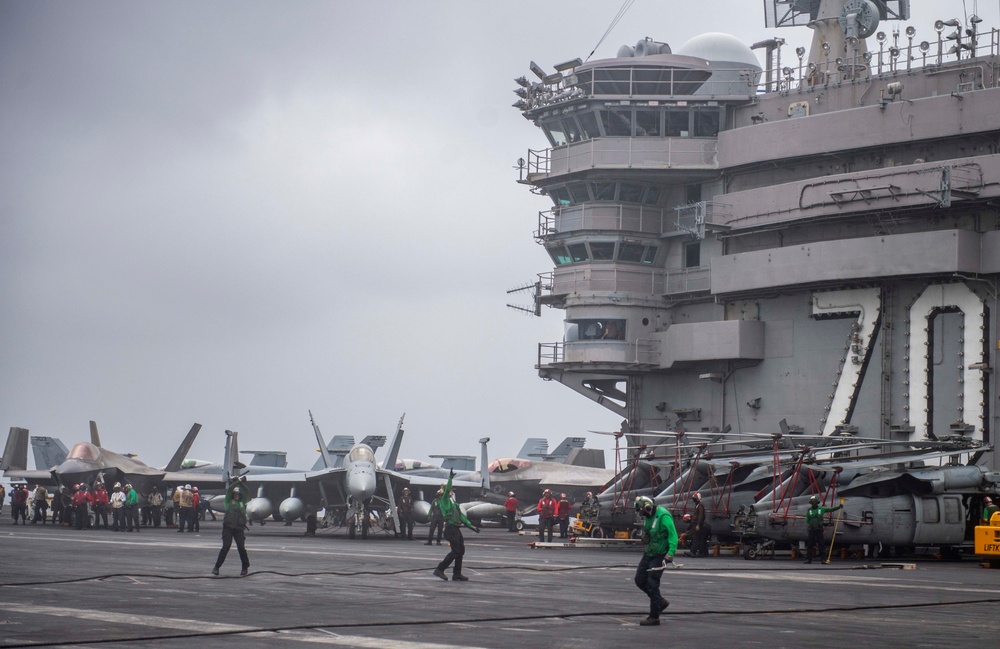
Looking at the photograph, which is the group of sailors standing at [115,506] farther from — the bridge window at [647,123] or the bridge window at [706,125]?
the bridge window at [706,125]

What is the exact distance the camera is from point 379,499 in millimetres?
41844

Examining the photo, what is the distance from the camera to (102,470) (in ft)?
163

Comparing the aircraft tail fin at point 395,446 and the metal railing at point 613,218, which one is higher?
the metal railing at point 613,218

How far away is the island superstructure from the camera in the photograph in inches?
1533

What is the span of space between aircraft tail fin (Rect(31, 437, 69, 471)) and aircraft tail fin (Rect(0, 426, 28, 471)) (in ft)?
8.64

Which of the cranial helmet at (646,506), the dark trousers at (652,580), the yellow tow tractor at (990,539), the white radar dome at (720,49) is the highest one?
the white radar dome at (720,49)


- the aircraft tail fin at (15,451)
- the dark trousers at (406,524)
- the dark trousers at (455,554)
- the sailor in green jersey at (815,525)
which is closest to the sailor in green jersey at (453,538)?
the dark trousers at (455,554)

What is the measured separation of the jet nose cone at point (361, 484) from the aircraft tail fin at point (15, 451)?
104 feet

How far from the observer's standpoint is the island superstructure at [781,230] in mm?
38938

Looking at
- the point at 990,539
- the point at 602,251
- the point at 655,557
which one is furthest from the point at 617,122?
the point at 655,557

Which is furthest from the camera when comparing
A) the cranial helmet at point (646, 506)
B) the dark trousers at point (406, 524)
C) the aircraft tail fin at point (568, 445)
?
the aircraft tail fin at point (568, 445)

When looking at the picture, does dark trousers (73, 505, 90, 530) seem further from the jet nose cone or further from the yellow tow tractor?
the yellow tow tractor

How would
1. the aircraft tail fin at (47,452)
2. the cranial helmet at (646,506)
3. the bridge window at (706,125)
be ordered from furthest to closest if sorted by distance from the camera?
the aircraft tail fin at (47,452), the bridge window at (706,125), the cranial helmet at (646,506)

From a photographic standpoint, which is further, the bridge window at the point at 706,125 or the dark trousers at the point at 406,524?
the bridge window at the point at 706,125
